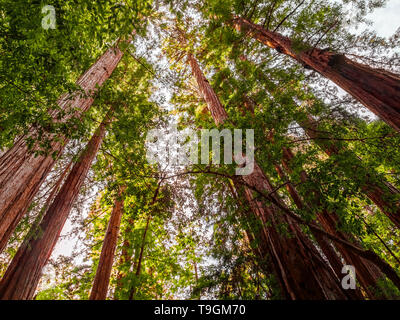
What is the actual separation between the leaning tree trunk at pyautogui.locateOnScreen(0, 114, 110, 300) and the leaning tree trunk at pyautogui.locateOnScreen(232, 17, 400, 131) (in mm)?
4447

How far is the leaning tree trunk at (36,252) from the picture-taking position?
9.37ft

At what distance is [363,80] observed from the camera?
302 cm

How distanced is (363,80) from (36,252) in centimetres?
656

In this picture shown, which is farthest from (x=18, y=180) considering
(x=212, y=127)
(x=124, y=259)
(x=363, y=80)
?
(x=363, y=80)

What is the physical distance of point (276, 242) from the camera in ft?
7.16

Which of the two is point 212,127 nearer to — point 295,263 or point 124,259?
point 295,263

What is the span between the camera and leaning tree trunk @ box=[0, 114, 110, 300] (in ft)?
9.37

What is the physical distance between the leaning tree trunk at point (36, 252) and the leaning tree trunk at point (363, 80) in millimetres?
4447

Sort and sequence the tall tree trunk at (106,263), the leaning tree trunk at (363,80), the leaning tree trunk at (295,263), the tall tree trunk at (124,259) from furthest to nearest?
the tall tree trunk at (124,259), the tall tree trunk at (106,263), the leaning tree trunk at (363,80), the leaning tree trunk at (295,263)

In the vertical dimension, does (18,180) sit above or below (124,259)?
below

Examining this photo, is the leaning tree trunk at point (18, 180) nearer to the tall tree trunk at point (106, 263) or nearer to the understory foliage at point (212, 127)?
the understory foliage at point (212, 127)

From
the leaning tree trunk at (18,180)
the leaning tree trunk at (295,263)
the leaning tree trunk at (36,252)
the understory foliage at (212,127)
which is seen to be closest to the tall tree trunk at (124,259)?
the understory foliage at (212,127)
